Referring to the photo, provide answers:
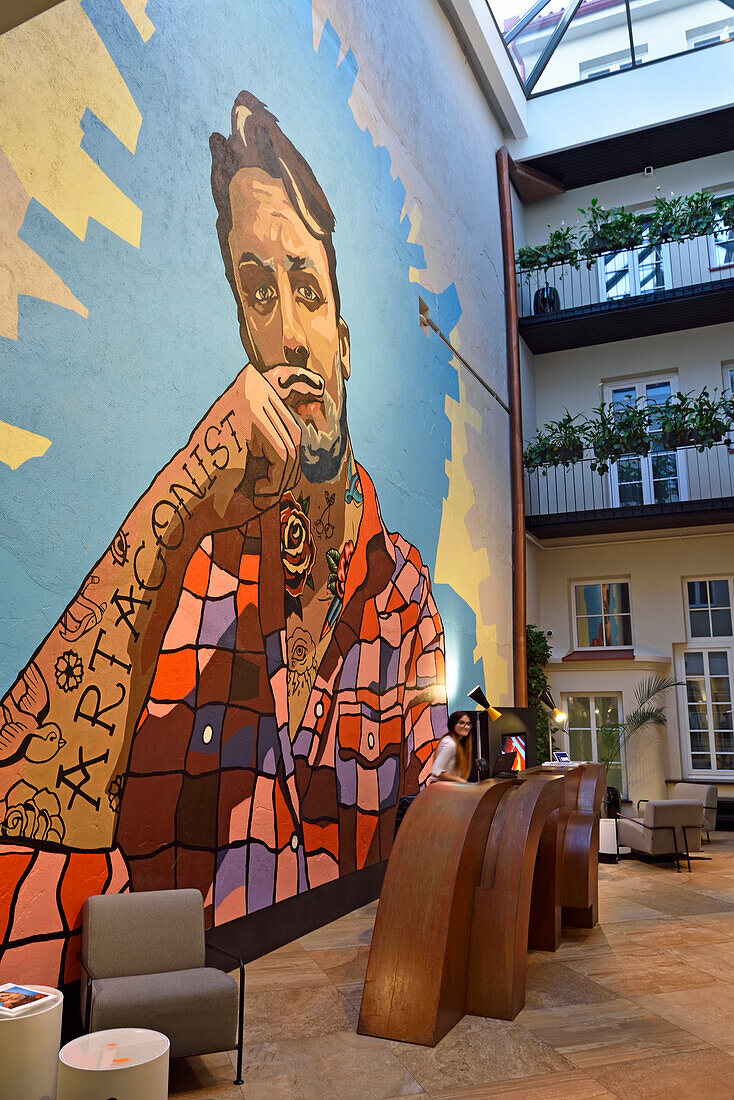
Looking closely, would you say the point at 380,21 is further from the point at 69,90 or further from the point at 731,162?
the point at 731,162

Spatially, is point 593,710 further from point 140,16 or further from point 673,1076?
point 140,16

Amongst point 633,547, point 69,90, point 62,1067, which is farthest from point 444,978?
point 633,547

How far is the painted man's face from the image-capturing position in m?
5.41

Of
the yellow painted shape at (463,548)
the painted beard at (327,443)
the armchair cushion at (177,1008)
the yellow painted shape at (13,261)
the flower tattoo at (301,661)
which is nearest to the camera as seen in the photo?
the armchair cushion at (177,1008)

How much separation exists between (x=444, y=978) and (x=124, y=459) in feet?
9.68

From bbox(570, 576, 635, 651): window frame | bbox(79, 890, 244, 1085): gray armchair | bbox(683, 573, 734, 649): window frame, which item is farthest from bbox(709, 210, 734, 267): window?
bbox(79, 890, 244, 1085): gray armchair

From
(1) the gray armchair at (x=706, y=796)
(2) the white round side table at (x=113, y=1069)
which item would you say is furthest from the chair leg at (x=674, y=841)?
(2) the white round side table at (x=113, y=1069)

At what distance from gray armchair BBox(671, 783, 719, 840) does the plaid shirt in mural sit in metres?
4.40

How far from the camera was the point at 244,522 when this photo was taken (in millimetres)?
5168

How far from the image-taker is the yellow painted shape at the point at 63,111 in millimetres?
3670

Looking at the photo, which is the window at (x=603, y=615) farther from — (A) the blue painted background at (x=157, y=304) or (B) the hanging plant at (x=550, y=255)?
(A) the blue painted background at (x=157, y=304)

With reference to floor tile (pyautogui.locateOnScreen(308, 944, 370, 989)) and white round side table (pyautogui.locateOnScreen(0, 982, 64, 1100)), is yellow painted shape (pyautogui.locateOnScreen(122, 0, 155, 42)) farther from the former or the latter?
floor tile (pyautogui.locateOnScreen(308, 944, 370, 989))

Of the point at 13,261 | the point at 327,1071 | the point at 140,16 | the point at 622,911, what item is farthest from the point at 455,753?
the point at 140,16

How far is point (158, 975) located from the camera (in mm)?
3473
